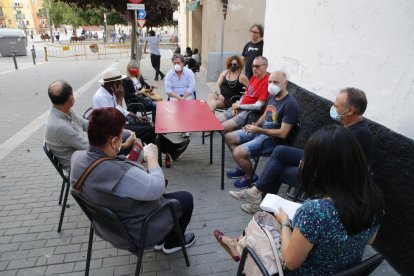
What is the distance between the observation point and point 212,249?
111 inches

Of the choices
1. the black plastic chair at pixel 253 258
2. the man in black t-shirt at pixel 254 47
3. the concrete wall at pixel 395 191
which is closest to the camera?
the black plastic chair at pixel 253 258

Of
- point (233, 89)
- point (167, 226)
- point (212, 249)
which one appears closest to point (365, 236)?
point (167, 226)

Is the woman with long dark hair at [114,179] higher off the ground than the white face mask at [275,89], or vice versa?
the white face mask at [275,89]

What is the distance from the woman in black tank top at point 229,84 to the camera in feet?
17.5

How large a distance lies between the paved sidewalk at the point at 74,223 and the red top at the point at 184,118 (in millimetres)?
779

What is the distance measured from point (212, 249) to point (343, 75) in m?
2.26

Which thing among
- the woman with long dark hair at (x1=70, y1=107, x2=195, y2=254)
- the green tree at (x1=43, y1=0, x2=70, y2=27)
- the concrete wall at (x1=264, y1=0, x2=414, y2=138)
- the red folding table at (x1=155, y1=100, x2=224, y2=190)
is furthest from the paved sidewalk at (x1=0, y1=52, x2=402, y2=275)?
the green tree at (x1=43, y1=0, x2=70, y2=27)

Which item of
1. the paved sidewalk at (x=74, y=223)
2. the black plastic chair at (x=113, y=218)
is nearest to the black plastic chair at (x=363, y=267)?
the black plastic chair at (x=113, y=218)

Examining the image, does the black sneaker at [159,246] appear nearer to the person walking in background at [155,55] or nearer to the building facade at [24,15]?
the person walking in background at [155,55]

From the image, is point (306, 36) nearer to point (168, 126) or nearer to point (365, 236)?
point (168, 126)

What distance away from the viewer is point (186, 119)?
13.1 ft

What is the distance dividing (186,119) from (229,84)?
70.8 inches

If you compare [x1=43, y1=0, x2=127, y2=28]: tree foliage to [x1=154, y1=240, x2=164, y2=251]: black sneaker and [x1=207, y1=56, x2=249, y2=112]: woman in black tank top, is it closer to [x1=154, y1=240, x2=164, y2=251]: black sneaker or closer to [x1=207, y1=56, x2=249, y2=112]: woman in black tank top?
[x1=207, y1=56, x2=249, y2=112]: woman in black tank top

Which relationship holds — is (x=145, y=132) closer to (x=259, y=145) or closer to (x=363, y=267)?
(x=259, y=145)
